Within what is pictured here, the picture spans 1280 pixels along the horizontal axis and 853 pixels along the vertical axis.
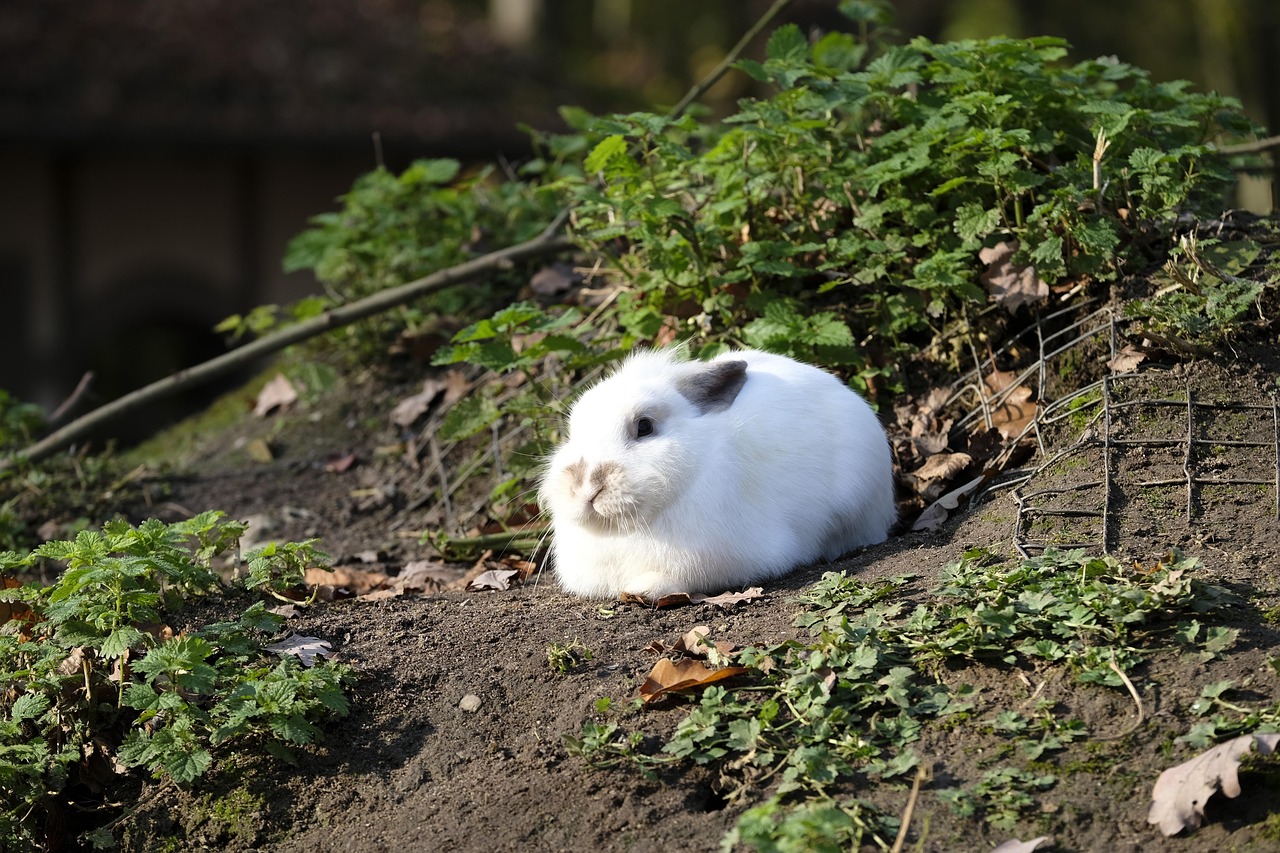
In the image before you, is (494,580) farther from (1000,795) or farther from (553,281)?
(553,281)

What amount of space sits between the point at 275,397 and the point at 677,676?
4.83 metres

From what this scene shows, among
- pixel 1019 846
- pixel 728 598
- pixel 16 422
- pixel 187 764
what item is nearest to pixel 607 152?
pixel 728 598

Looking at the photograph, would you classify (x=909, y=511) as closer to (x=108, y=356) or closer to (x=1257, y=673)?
(x=1257, y=673)

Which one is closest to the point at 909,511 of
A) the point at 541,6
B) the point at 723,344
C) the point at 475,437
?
the point at 723,344

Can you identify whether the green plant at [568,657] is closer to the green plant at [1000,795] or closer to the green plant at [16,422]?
the green plant at [1000,795]

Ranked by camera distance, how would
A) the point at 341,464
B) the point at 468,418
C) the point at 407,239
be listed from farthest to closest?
the point at 407,239, the point at 341,464, the point at 468,418

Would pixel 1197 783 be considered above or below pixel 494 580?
above

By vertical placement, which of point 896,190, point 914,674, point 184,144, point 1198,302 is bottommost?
point 914,674

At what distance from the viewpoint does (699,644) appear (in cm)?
345

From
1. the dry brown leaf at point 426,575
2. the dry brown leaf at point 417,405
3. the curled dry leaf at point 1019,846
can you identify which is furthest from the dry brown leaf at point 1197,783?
the dry brown leaf at point 417,405

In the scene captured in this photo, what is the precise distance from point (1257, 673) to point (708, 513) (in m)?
1.61

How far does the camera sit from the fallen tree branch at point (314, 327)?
6652 mm

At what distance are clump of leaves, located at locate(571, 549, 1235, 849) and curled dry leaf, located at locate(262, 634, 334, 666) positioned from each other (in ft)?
3.26

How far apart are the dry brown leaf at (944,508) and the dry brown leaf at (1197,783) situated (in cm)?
178
